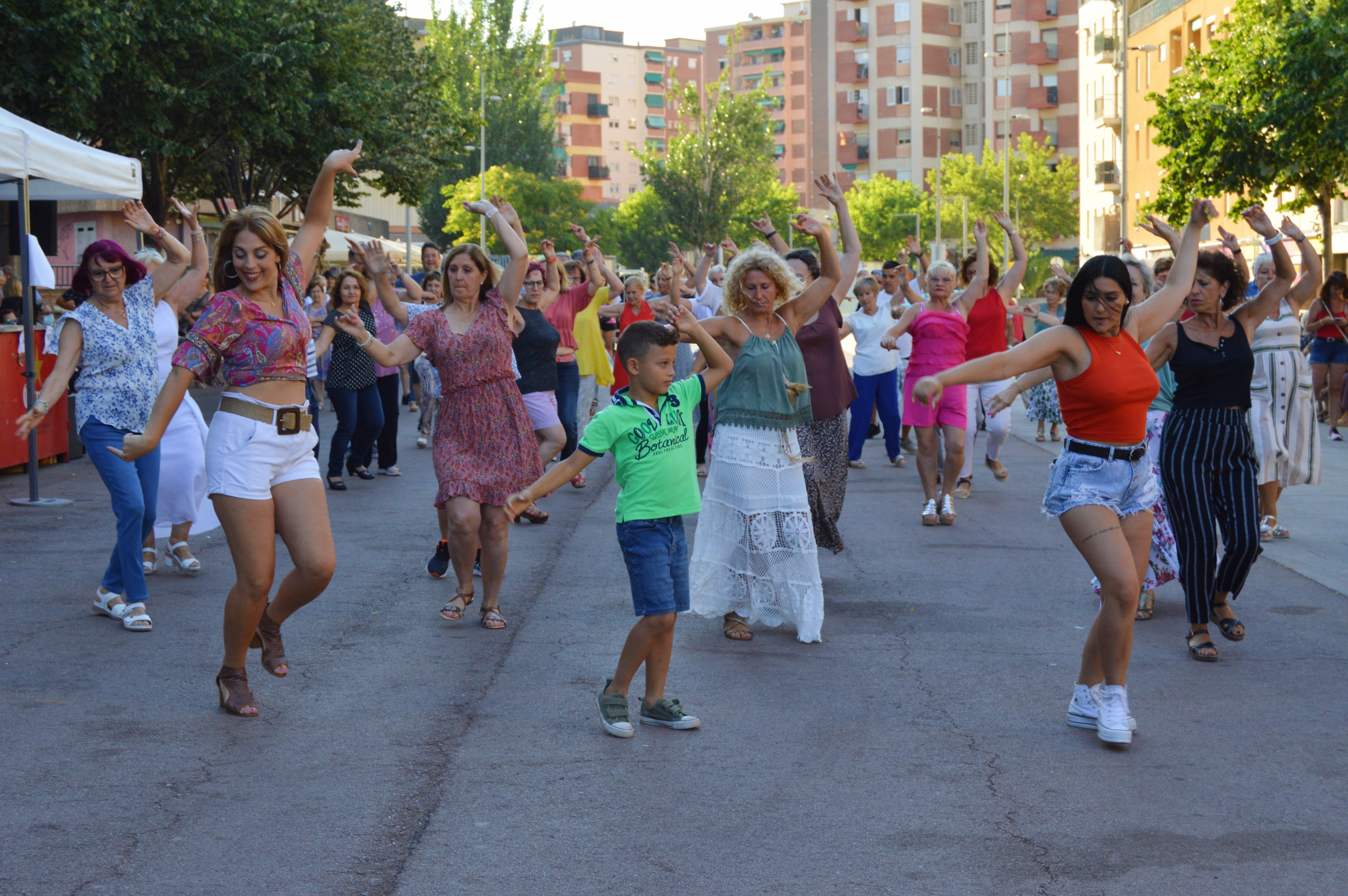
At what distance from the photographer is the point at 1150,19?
54.7 meters

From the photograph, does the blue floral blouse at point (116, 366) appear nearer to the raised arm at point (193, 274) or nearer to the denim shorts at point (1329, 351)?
the raised arm at point (193, 274)

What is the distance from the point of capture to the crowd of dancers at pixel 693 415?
18.0 feet

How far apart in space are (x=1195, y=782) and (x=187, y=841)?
3.06 meters

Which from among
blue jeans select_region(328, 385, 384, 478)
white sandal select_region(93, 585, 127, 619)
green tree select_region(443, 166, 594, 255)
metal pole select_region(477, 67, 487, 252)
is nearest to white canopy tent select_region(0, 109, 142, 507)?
blue jeans select_region(328, 385, 384, 478)

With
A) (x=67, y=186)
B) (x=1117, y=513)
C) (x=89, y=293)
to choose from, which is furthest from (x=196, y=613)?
(x=67, y=186)

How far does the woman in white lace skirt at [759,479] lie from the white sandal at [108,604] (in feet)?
9.00

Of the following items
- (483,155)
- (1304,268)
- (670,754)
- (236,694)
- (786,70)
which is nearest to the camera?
(670,754)

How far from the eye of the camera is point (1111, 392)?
550 cm

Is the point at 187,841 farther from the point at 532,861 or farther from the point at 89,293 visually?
the point at 89,293

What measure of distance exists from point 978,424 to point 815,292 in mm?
8205

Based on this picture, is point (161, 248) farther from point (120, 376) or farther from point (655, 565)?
point (655, 565)

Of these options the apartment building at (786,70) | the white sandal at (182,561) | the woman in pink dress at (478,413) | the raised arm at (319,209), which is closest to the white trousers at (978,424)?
the woman in pink dress at (478,413)

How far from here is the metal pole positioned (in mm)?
59938

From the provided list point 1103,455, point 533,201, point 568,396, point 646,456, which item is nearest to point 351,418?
point 568,396
